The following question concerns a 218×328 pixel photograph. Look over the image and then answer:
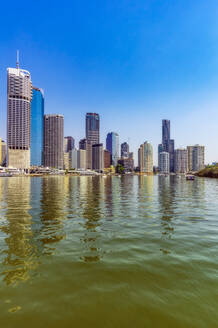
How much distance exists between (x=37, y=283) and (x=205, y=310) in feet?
20.6

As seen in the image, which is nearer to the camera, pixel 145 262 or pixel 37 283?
pixel 37 283

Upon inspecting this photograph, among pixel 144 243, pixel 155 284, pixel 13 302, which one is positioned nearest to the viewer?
pixel 13 302

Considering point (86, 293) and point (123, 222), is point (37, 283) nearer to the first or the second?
point (86, 293)

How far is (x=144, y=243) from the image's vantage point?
42.3 feet

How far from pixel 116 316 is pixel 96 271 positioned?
3021mm

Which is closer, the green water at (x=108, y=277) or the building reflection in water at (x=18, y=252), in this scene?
the green water at (x=108, y=277)

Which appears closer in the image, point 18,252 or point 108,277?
point 108,277

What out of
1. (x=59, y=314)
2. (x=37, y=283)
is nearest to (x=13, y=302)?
(x=37, y=283)

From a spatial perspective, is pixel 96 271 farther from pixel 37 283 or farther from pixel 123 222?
pixel 123 222

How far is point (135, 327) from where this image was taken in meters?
5.59

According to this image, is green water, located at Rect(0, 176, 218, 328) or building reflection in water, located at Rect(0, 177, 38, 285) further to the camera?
building reflection in water, located at Rect(0, 177, 38, 285)

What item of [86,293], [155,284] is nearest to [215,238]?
[155,284]

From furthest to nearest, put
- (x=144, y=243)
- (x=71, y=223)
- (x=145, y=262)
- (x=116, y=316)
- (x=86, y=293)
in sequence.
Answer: (x=71, y=223) → (x=144, y=243) → (x=145, y=262) → (x=86, y=293) → (x=116, y=316)

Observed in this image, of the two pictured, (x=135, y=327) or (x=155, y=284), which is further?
(x=155, y=284)
